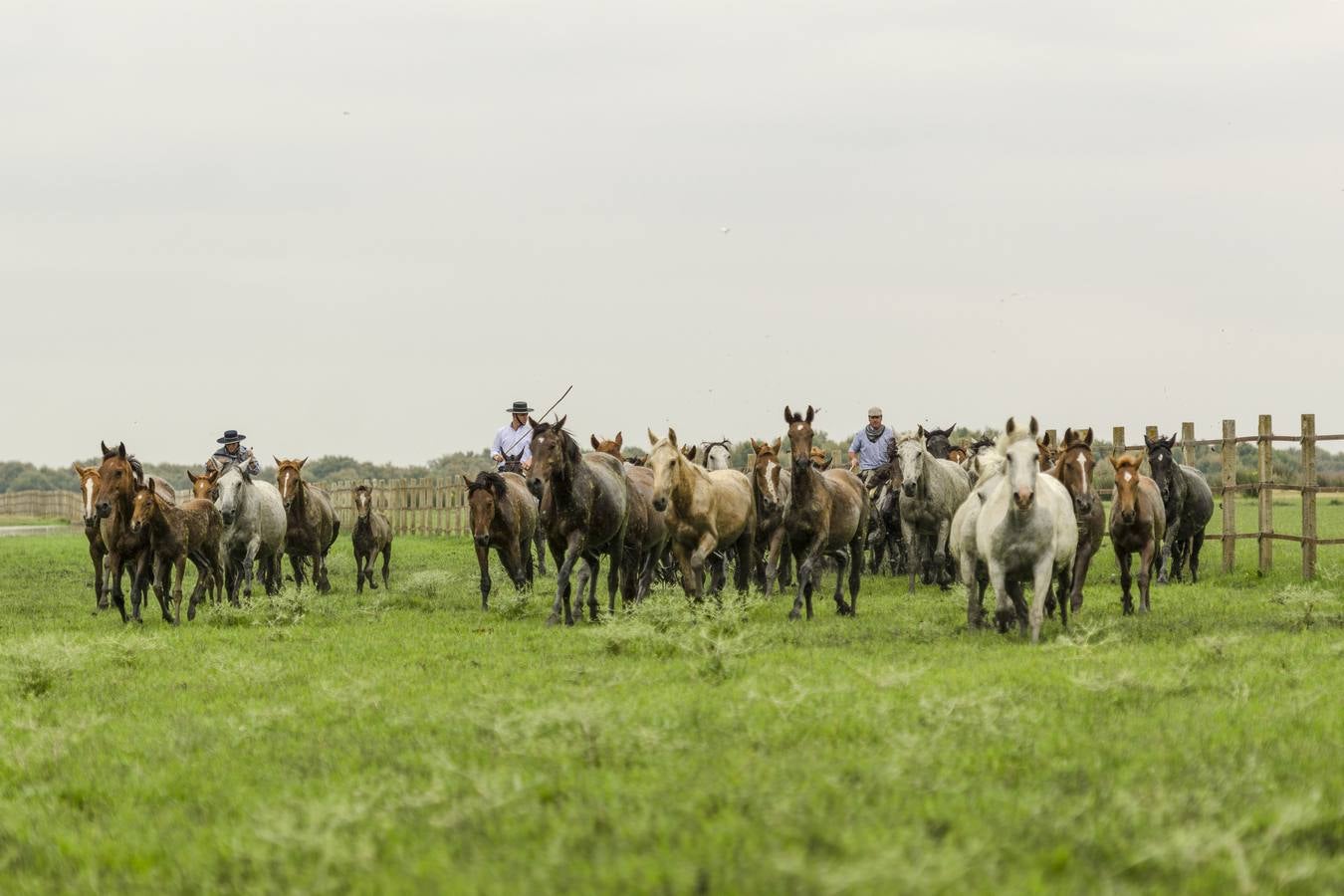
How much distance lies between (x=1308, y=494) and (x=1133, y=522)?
690cm

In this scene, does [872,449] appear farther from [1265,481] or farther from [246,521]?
[246,521]

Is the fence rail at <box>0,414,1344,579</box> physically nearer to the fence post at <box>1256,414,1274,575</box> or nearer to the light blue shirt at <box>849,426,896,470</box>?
the fence post at <box>1256,414,1274,575</box>

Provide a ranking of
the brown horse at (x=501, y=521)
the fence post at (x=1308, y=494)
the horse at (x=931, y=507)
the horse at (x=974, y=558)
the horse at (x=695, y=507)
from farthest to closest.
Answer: the fence post at (x=1308, y=494)
the horse at (x=931, y=507)
the brown horse at (x=501, y=521)
the horse at (x=695, y=507)
the horse at (x=974, y=558)

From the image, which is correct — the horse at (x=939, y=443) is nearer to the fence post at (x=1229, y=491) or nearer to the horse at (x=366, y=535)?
the fence post at (x=1229, y=491)

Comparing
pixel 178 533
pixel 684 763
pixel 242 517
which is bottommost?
pixel 684 763

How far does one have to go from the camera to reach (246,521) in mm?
18203

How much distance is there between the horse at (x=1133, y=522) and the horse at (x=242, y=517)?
10.9m

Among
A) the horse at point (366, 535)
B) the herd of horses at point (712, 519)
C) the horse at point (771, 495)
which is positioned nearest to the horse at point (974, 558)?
the herd of horses at point (712, 519)

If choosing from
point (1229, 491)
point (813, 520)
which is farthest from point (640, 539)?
point (1229, 491)

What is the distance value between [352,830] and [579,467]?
922 cm

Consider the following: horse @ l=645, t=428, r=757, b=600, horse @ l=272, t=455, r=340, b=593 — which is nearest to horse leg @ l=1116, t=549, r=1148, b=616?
horse @ l=645, t=428, r=757, b=600

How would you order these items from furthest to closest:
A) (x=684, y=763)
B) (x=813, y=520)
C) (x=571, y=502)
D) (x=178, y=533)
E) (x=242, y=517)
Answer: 1. (x=242, y=517)
2. (x=178, y=533)
3. (x=813, y=520)
4. (x=571, y=502)
5. (x=684, y=763)

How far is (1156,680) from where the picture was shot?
892 centimetres

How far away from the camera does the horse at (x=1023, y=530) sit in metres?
11.9
